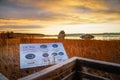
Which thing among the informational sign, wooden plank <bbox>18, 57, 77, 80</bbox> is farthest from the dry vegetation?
wooden plank <bbox>18, 57, 77, 80</bbox>

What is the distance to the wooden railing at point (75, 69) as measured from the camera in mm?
1151

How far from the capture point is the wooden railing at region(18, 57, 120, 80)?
1151 mm

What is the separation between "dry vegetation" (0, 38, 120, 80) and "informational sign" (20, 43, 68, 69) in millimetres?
723

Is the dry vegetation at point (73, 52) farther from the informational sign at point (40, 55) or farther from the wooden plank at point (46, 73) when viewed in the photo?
the wooden plank at point (46, 73)

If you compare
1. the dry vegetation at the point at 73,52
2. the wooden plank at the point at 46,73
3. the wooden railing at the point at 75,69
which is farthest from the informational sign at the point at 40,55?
the wooden plank at the point at 46,73

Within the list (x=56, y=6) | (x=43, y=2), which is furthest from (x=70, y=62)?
(x=56, y=6)

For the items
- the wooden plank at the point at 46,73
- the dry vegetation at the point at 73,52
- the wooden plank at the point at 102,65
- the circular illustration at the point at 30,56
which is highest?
the wooden plank at the point at 46,73

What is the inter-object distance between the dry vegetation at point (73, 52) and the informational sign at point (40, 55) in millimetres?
723

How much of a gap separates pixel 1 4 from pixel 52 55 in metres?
4.00

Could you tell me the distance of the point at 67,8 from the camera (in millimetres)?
6965

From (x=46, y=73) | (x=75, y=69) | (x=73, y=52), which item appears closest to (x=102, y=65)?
(x=75, y=69)

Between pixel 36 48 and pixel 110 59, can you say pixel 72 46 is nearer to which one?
pixel 110 59

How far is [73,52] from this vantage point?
510cm

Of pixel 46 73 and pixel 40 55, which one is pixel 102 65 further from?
pixel 40 55
